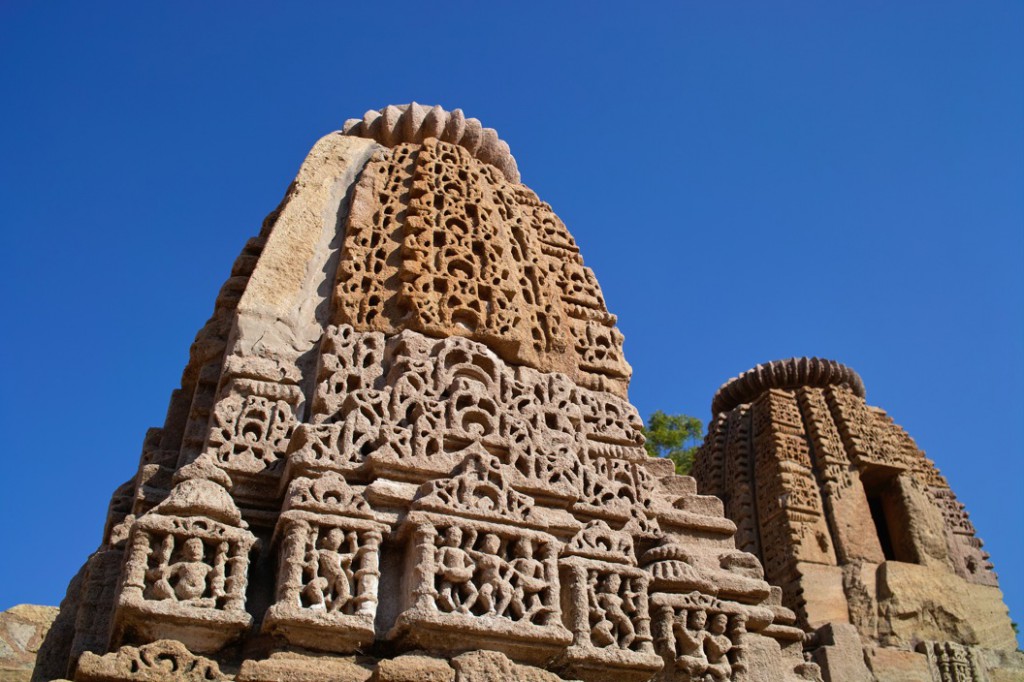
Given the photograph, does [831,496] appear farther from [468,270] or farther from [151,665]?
[151,665]

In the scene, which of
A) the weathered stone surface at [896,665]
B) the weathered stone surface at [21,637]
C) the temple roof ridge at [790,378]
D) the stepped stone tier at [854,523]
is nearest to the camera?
the weathered stone surface at [21,637]

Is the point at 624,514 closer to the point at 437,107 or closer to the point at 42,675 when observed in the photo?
the point at 42,675

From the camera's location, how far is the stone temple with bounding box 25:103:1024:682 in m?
3.92

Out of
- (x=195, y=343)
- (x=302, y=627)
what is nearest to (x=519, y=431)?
(x=302, y=627)

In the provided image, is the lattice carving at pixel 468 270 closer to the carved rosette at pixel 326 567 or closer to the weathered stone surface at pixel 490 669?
the carved rosette at pixel 326 567

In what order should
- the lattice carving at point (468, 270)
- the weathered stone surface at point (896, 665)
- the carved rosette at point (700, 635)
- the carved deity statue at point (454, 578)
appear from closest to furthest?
the carved deity statue at point (454, 578) → the carved rosette at point (700, 635) → the lattice carving at point (468, 270) → the weathered stone surface at point (896, 665)

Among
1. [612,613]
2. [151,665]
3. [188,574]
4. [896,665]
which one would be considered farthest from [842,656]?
[896,665]

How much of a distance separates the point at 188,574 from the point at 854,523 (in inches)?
498

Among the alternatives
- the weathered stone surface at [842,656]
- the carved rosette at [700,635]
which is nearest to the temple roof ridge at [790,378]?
the weathered stone surface at [842,656]

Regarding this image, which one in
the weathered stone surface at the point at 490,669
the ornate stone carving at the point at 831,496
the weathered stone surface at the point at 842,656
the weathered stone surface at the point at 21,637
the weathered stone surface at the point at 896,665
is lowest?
the weathered stone surface at the point at 490,669

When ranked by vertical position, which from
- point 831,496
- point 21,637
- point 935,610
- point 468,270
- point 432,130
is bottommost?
point 21,637

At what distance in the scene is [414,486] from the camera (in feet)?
14.7

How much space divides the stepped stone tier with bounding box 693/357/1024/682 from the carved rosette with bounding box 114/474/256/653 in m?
10.1

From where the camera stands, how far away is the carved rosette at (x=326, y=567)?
12.7 ft
